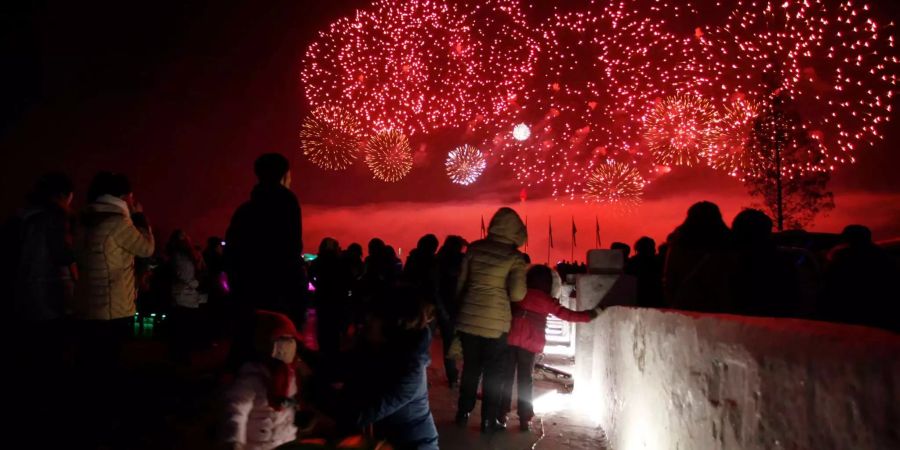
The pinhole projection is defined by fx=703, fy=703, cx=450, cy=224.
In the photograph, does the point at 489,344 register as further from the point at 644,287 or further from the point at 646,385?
the point at 644,287

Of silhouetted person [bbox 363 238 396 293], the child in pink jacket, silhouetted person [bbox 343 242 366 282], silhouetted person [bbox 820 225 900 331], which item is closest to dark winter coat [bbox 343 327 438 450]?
the child in pink jacket

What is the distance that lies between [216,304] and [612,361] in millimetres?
6115

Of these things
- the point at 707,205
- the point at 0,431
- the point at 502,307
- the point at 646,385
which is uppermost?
the point at 707,205

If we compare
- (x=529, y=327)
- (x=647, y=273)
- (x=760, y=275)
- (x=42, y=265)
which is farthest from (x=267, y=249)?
(x=647, y=273)

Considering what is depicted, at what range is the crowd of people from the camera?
387cm

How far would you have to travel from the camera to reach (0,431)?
5.76m

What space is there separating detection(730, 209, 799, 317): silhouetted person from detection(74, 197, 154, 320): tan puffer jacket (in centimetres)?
465

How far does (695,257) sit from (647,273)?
9.56 ft

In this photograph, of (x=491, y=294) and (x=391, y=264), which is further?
(x=391, y=264)

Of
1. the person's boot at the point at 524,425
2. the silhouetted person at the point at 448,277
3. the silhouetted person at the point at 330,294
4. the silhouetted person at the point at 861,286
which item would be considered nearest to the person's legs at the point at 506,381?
the person's boot at the point at 524,425

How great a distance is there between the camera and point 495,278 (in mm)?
6754

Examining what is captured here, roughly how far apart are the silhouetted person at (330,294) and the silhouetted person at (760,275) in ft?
19.4

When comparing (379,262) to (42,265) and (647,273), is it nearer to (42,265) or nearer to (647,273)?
(647,273)

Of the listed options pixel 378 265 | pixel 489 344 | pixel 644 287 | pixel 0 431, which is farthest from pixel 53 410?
pixel 644 287
